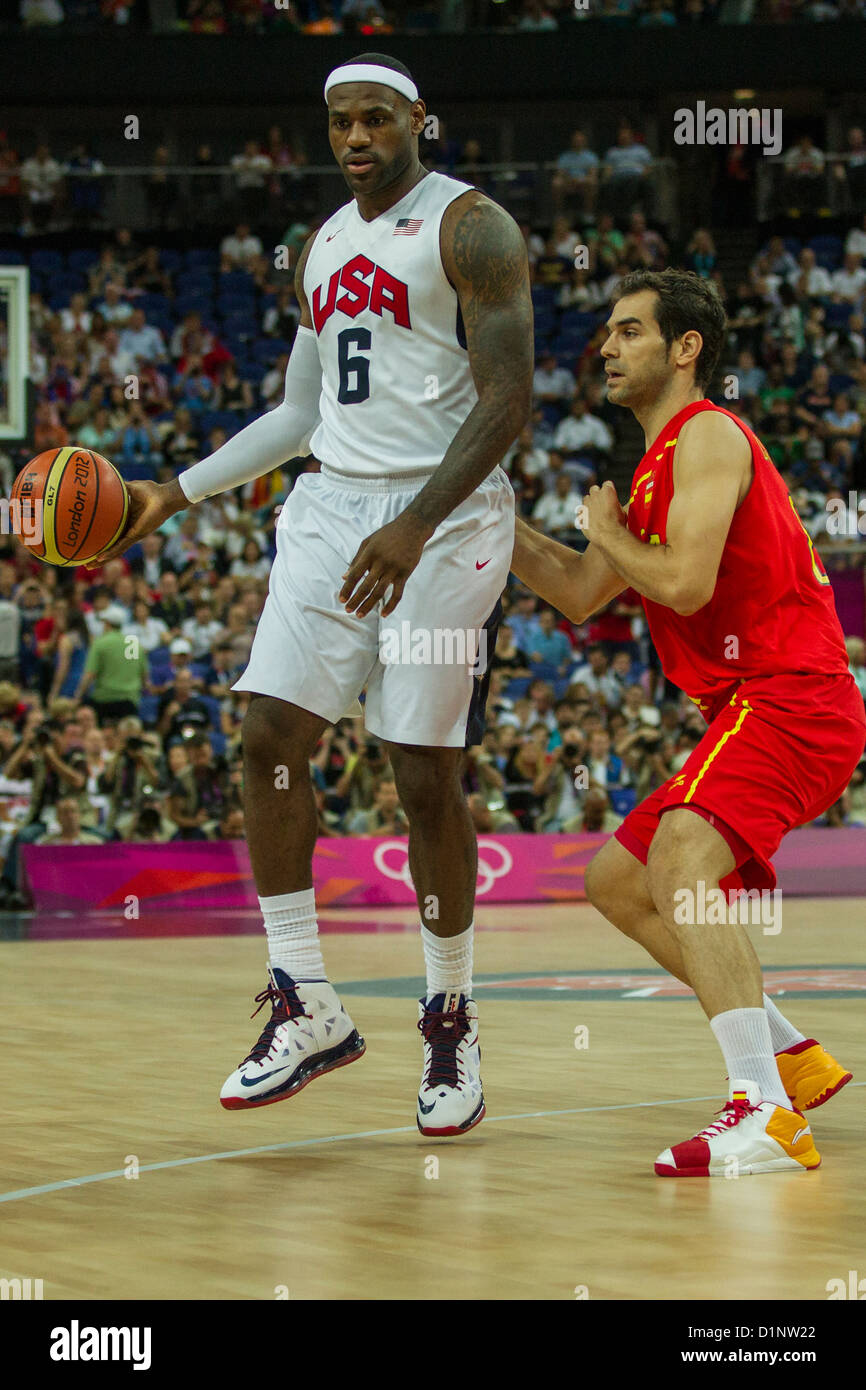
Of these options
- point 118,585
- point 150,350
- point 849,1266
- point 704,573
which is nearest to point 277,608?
point 704,573

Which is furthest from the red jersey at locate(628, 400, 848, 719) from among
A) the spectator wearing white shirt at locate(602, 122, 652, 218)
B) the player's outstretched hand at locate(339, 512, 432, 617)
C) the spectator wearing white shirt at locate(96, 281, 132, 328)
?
the spectator wearing white shirt at locate(602, 122, 652, 218)

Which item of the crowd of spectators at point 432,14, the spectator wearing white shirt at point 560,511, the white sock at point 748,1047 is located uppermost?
the crowd of spectators at point 432,14

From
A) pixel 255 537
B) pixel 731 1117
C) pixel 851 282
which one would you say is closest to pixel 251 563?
pixel 255 537

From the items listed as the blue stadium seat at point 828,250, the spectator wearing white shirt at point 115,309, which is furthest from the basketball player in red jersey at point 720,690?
the blue stadium seat at point 828,250

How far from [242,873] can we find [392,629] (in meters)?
8.78

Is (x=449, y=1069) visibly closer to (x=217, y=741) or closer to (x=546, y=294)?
(x=217, y=741)

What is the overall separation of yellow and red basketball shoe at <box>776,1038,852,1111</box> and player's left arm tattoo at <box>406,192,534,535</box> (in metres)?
1.62

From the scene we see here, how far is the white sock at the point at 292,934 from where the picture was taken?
15.4 feet

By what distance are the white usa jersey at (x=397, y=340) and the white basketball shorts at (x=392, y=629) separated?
0.11 m

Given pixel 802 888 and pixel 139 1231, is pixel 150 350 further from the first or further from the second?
pixel 139 1231

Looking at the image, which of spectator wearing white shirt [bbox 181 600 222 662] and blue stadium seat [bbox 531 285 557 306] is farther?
blue stadium seat [bbox 531 285 557 306]

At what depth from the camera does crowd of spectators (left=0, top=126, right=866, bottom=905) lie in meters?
13.6

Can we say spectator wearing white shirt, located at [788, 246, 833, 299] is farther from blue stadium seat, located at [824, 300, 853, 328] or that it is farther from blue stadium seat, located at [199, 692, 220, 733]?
blue stadium seat, located at [199, 692, 220, 733]

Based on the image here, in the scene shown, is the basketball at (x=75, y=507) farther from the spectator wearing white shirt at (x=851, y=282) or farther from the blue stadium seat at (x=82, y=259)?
the spectator wearing white shirt at (x=851, y=282)
